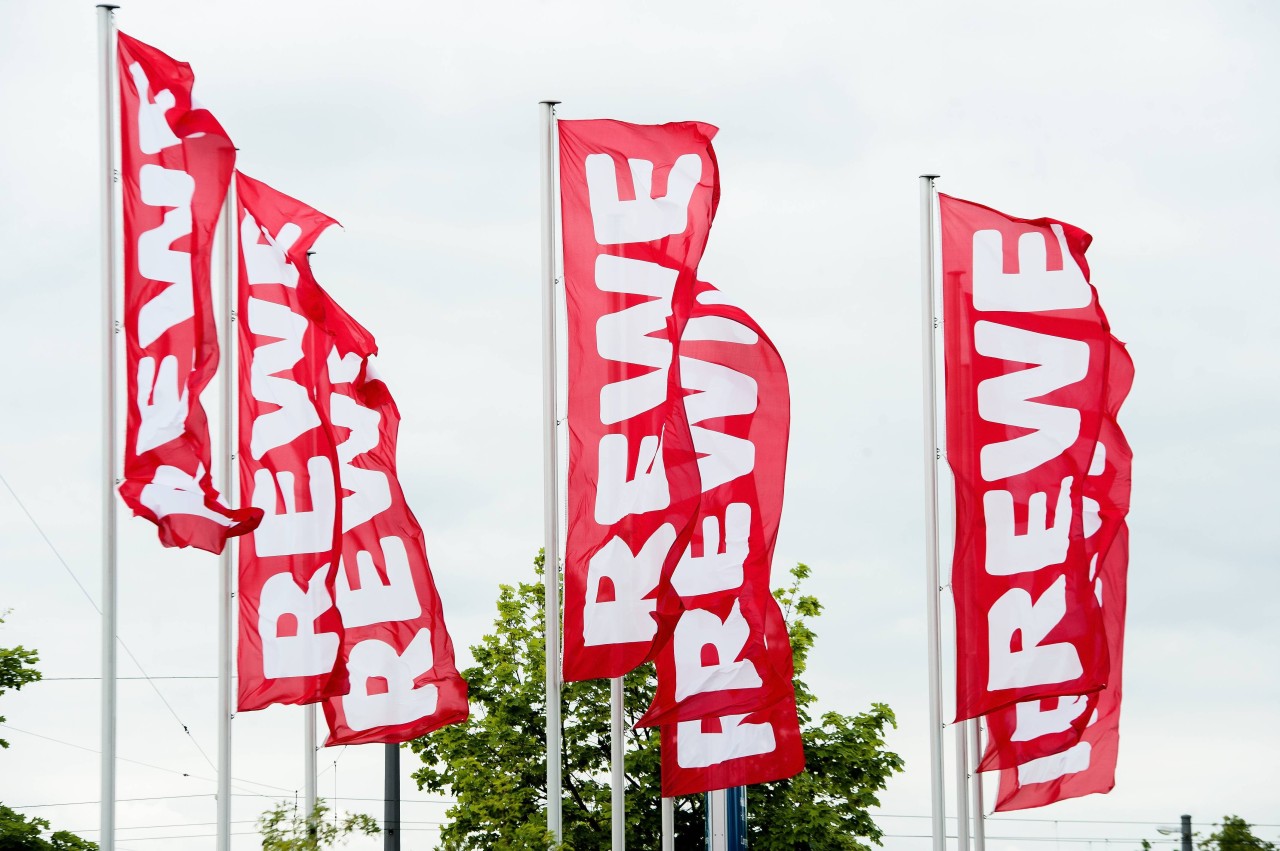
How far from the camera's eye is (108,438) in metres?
15.9

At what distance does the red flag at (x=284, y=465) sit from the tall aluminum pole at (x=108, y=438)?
2384 millimetres

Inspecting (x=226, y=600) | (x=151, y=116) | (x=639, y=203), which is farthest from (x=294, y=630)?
(x=639, y=203)

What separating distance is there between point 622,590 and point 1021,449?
4.80m

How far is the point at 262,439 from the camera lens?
60.8 feet

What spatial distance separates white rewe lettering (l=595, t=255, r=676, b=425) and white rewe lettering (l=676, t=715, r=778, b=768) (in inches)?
133

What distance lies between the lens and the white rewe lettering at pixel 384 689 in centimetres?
1880

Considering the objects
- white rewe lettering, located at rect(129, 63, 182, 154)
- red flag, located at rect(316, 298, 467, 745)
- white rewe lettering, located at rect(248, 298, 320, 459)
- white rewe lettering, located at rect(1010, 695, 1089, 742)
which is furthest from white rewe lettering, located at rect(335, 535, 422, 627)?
white rewe lettering, located at rect(1010, 695, 1089, 742)

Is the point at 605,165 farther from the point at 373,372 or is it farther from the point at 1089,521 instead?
the point at 1089,521

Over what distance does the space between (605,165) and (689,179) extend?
92 cm

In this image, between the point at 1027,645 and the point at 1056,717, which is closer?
the point at 1027,645

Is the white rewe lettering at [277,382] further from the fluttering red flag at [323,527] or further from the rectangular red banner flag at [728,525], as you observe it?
the rectangular red banner flag at [728,525]

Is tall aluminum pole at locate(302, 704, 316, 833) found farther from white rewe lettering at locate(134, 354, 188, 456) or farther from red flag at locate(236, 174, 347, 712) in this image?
white rewe lettering at locate(134, 354, 188, 456)

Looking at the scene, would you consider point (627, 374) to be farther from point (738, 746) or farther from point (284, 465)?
point (738, 746)

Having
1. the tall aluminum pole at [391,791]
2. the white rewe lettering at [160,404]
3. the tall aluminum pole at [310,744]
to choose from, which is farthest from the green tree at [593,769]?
the white rewe lettering at [160,404]
